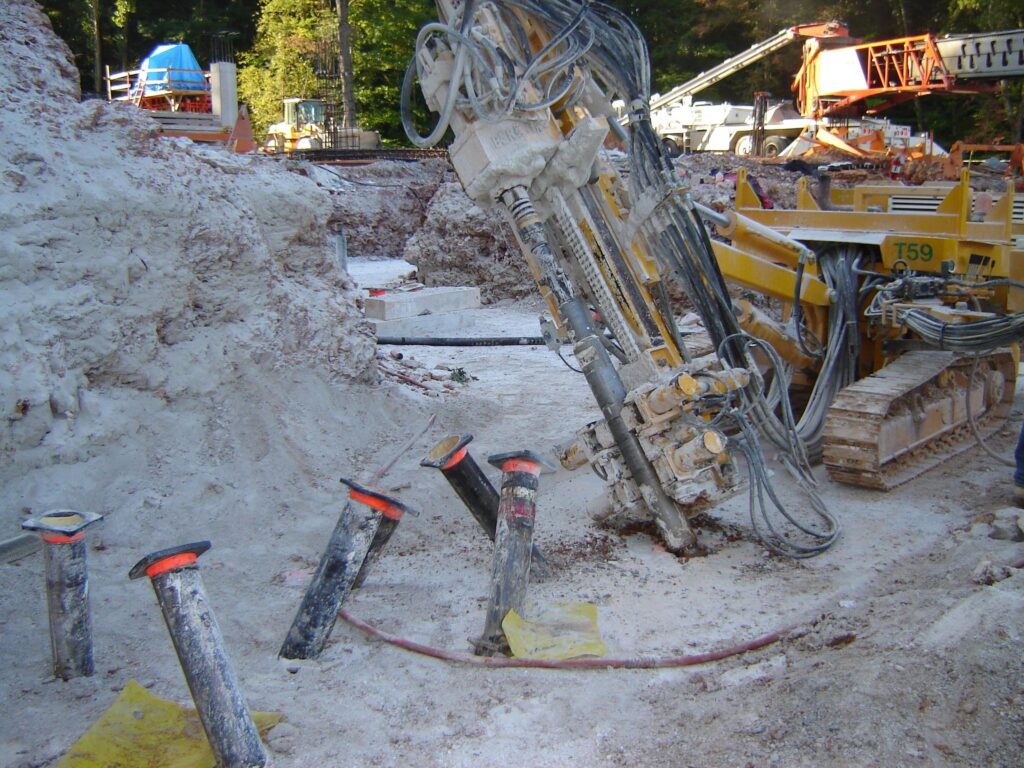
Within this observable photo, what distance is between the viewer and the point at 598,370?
4.89m

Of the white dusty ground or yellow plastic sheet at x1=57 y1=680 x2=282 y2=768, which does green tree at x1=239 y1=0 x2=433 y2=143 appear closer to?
the white dusty ground

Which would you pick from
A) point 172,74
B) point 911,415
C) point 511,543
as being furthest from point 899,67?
point 511,543

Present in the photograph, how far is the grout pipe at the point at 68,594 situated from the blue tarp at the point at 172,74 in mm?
21726

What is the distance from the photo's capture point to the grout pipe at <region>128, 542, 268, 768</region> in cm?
293

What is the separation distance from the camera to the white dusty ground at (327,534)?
3125 mm

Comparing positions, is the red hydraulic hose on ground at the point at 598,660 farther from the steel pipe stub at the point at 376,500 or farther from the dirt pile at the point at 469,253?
the dirt pile at the point at 469,253

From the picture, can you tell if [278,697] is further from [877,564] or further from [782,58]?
[782,58]

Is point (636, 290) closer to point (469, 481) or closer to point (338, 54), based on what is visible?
point (469, 481)

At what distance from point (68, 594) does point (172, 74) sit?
23.9 meters

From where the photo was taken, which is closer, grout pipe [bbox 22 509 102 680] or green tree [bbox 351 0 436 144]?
grout pipe [bbox 22 509 102 680]

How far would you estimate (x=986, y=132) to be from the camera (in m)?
28.3

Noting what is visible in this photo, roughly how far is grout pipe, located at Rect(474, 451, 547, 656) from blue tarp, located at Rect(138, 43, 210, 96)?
21807mm

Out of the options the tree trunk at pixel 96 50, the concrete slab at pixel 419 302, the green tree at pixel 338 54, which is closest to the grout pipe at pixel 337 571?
the concrete slab at pixel 419 302

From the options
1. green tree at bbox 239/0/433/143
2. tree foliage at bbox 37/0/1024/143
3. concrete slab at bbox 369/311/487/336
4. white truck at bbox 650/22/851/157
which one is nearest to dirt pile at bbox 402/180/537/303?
concrete slab at bbox 369/311/487/336
